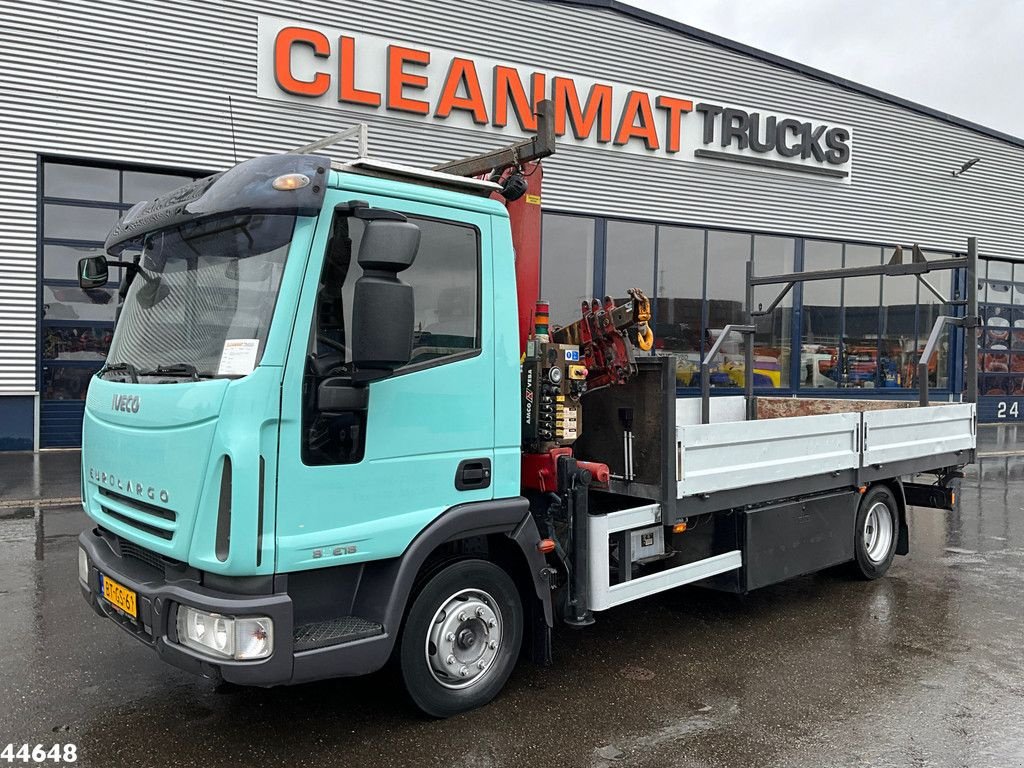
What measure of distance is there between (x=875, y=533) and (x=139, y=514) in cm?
562

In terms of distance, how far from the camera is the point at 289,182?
3229 mm

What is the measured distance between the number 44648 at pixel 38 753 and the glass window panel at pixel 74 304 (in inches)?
417

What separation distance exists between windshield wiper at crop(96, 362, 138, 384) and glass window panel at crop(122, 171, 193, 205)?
395 inches

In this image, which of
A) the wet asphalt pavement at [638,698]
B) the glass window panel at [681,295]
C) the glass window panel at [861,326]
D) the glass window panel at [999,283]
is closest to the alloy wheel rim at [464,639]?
the wet asphalt pavement at [638,698]

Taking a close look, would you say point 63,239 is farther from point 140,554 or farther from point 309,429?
point 309,429

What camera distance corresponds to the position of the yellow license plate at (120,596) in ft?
11.2

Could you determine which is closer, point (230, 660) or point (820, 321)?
point (230, 660)

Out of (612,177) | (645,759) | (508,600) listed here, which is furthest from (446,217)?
(612,177)

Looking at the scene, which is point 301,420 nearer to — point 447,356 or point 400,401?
point 400,401

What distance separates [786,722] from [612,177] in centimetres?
1361

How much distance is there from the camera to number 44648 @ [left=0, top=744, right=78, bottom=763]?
3.43 meters

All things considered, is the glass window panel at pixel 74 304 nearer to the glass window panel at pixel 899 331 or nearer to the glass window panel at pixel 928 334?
the glass window panel at pixel 899 331

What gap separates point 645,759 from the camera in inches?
138

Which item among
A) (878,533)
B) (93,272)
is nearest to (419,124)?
(93,272)
